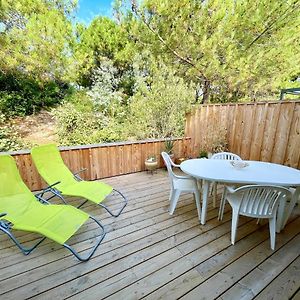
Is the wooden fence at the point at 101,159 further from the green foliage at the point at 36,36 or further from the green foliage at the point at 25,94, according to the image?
the green foliage at the point at 25,94

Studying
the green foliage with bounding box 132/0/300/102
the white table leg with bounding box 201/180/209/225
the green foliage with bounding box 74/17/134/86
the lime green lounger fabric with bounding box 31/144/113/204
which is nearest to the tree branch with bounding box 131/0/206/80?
the green foliage with bounding box 132/0/300/102

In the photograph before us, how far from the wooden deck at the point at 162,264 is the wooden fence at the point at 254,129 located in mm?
1250

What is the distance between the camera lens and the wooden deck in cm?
148

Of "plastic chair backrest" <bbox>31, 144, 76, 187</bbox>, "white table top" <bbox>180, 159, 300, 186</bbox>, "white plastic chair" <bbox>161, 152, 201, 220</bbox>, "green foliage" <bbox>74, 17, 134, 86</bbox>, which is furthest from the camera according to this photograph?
"green foliage" <bbox>74, 17, 134, 86</bbox>

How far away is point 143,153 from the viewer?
4258mm

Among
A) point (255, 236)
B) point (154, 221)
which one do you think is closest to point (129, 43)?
point (154, 221)

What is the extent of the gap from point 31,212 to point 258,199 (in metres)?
2.31

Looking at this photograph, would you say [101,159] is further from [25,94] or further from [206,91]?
[25,94]

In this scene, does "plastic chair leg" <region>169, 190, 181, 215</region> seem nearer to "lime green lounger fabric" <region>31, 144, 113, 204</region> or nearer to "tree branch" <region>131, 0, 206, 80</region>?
"lime green lounger fabric" <region>31, 144, 113, 204</region>

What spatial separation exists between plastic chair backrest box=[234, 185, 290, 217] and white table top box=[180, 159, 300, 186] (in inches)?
7.8

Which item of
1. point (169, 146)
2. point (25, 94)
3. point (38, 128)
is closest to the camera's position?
point (169, 146)

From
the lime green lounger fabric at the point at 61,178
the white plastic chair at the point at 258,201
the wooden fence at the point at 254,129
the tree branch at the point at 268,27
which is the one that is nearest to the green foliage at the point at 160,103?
the wooden fence at the point at 254,129

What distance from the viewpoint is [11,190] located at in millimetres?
2373

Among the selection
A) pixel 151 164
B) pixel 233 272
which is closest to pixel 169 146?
pixel 151 164
